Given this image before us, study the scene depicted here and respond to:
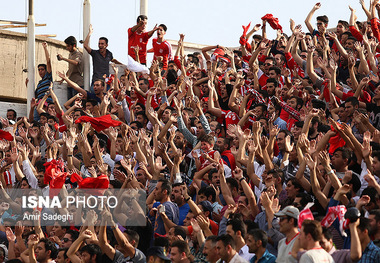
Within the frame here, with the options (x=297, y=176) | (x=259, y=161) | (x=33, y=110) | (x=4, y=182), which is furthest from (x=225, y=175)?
(x=33, y=110)

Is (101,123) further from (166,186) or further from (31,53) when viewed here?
(31,53)

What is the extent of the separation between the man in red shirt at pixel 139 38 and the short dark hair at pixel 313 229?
35.0 feet

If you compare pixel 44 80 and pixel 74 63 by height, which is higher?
pixel 74 63

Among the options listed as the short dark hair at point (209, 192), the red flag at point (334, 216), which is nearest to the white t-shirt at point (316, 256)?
the red flag at point (334, 216)

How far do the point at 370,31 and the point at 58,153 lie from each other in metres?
5.90

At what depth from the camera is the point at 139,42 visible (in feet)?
59.5

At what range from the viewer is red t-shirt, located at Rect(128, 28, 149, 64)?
59.2ft

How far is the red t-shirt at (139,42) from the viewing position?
59.2 feet

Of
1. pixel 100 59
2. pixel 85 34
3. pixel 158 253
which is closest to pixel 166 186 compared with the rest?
pixel 158 253

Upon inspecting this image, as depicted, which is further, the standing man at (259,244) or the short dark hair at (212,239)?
the short dark hair at (212,239)

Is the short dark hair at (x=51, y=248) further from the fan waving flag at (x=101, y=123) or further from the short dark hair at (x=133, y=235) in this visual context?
the fan waving flag at (x=101, y=123)

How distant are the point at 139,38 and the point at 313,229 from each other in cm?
1094

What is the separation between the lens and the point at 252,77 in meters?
15.7

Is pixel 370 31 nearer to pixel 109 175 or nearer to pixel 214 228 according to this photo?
pixel 109 175
